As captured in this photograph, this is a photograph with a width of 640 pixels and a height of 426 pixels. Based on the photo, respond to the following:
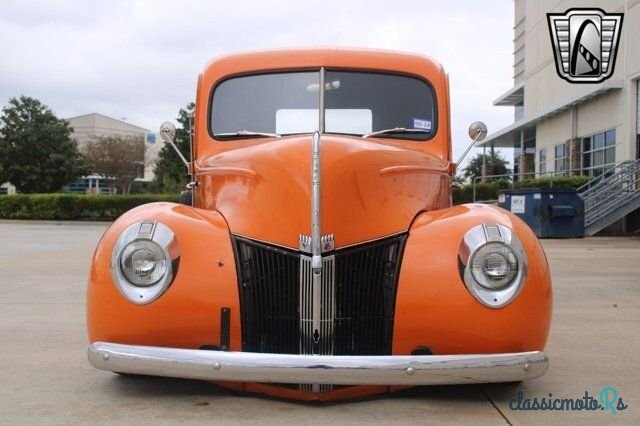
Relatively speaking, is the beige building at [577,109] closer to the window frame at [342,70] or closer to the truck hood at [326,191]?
the window frame at [342,70]

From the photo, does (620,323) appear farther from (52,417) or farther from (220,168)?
(52,417)

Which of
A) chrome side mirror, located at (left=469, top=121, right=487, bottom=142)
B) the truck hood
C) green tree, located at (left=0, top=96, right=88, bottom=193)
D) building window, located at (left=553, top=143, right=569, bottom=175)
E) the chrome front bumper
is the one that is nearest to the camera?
the chrome front bumper

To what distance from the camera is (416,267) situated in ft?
10.7

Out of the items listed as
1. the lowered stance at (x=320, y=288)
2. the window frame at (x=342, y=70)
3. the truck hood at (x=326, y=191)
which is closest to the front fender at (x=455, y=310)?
the lowered stance at (x=320, y=288)

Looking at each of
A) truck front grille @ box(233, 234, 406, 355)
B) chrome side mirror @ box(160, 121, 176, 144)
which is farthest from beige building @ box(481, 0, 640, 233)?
truck front grille @ box(233, 234, 406, 355)

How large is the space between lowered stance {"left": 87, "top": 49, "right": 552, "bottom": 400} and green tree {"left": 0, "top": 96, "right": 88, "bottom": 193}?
35971 millimetres

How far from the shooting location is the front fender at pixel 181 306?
317cm

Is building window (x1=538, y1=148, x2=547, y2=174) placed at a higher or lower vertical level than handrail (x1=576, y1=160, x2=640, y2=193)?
higher

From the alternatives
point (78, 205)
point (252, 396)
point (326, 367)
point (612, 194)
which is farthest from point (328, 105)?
point (78, 205)

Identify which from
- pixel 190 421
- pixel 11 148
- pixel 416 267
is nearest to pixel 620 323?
pixel 416 267

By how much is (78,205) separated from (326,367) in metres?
28.5

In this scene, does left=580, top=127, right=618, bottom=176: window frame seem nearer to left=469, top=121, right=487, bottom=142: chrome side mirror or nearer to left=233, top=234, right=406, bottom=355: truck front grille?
left=469, top=121, right=487, bottom=142: chrome side mirror

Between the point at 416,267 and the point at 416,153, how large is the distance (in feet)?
3.71

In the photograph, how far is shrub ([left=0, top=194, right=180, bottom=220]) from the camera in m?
29.0
